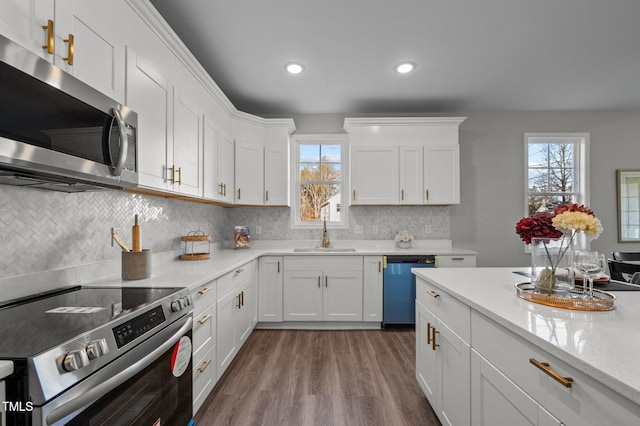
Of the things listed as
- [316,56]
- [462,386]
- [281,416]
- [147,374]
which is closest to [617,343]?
[462,386]

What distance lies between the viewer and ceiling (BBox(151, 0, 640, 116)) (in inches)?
78.0

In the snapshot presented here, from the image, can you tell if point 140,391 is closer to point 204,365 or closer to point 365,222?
point 204,365

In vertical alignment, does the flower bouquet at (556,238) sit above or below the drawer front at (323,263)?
above

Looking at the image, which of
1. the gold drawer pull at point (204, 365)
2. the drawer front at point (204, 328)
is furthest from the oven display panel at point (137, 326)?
the gold drawer pull at point (204, 365)

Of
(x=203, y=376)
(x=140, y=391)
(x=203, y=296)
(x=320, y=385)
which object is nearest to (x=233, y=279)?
(x=203, y=296)

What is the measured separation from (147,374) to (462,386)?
4.42 ft

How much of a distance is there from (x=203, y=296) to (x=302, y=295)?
62.6 inches

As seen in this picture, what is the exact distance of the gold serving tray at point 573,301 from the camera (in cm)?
108

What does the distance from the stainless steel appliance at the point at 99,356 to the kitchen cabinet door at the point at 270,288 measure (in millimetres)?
1702

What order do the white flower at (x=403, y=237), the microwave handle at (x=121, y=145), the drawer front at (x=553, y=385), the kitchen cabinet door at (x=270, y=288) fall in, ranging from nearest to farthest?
1. the drawer front at (x=553, y=385)
2. the microwave handle at (x=121, y=145)
3. the kitchen cabinet door at (x=270, y=288)
4. the white flower at (x=403, y=237)

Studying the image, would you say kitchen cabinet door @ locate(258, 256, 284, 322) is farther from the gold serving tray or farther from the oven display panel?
the gold serving tray

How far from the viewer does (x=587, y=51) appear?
250 centimetres

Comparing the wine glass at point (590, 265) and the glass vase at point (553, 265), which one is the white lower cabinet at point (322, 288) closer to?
the glass vase at point (553, 265)

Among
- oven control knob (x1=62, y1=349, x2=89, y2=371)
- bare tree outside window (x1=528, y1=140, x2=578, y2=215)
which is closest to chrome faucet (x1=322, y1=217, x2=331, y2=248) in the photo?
bare tree outside window (x1=528, y1=140, x2=578, y2=215)
